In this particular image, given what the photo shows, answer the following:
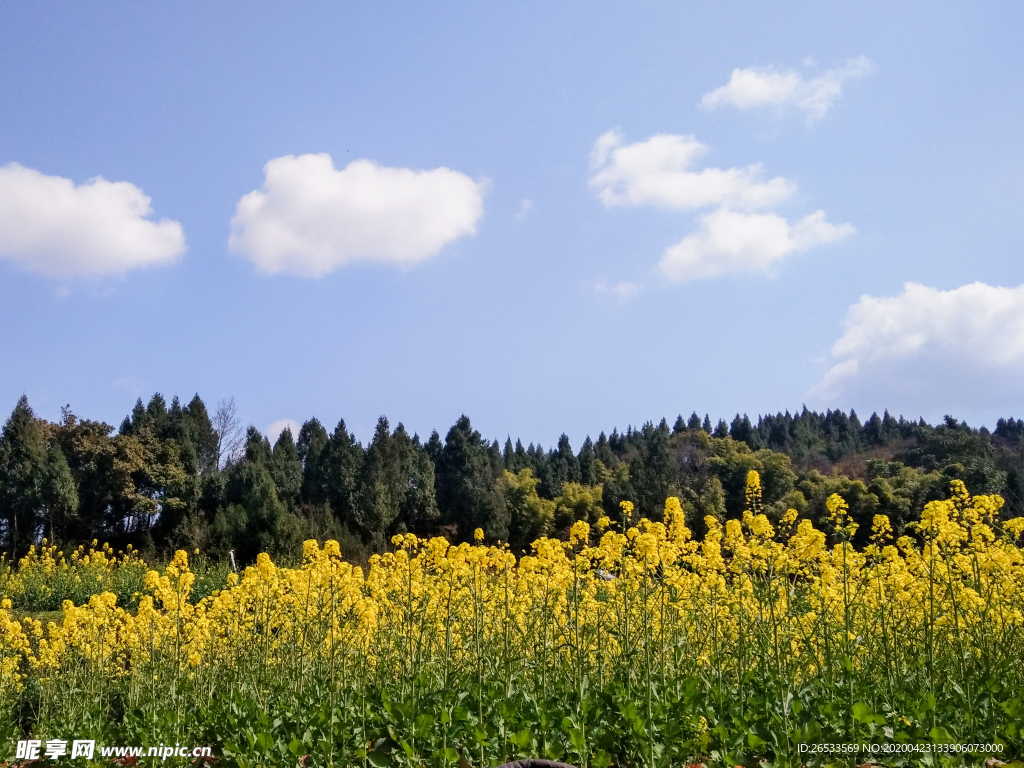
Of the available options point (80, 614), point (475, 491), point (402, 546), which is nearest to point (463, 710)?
point (402, 546)

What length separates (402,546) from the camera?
260 inches

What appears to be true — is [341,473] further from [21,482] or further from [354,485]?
[21,482]

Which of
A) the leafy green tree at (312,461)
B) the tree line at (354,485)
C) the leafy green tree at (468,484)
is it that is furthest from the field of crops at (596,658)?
the leafy green tree at (312,461)

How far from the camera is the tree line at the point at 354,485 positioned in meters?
27.5

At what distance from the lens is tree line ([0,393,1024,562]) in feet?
90.3

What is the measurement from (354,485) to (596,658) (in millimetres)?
28598

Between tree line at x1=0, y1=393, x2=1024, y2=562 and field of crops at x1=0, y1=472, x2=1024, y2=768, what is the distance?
16.7 m

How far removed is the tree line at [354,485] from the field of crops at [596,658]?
1669cm

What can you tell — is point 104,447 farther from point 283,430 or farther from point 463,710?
point 463,710

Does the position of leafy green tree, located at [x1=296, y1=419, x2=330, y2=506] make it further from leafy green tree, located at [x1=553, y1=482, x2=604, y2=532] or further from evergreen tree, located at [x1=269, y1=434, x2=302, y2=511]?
leafy green tree, located at [x1=553, y1=482, x2=604, y2=532]

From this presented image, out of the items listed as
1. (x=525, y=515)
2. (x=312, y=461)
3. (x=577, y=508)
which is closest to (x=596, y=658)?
(x=577, y=508)

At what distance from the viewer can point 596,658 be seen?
21.3 ft

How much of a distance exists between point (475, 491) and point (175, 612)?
28.1 m

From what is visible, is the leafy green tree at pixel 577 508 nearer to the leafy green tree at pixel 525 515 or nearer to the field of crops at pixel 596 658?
the leafy green tree at pixel 525 515
